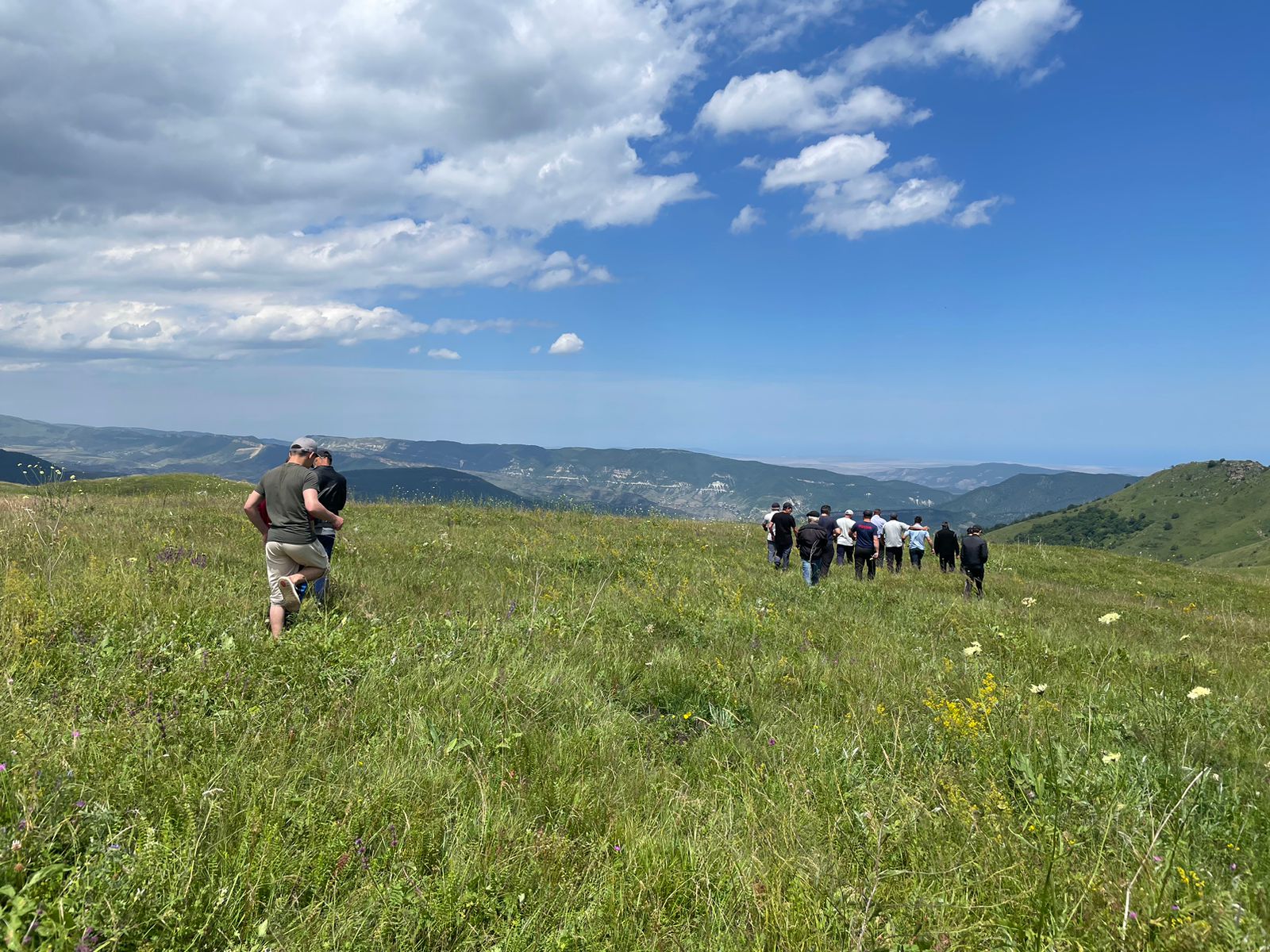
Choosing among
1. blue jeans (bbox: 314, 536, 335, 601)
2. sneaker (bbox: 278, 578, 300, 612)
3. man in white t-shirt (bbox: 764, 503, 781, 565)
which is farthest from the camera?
man in white t-shirt (bbox: 764, 503, 781, 565)

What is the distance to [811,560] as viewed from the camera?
15781mm

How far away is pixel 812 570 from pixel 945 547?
6.54m

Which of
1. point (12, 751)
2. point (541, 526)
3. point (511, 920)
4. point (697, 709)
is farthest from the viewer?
point (541, 526)

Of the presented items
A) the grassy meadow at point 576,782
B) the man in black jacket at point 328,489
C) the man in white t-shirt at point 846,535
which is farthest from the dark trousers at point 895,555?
the man in black jacket at point 328,489

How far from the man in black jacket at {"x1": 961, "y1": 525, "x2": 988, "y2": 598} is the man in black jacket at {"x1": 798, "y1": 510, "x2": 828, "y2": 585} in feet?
12.5

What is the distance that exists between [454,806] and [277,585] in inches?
174

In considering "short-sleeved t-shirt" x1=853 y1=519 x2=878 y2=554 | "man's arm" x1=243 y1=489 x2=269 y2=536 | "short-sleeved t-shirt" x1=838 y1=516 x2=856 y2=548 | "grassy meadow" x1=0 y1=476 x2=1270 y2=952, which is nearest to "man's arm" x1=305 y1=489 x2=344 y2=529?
"man's arm" x1=243 y1=489 x2=269 y2=536

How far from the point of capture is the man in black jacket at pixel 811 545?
15477mm

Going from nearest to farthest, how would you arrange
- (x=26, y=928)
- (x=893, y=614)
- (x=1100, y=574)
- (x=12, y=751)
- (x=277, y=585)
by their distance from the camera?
(x=26, y=928) < (x=12, y=751) < (x=277, y=585) < (x=893, y=614) < (x=1100, y=574)

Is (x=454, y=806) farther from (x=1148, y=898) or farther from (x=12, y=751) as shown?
(x=1148, y=898)

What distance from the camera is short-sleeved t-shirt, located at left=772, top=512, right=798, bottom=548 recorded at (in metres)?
17.1

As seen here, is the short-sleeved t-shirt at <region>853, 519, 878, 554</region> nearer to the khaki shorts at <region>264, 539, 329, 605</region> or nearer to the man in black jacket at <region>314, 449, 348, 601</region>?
the man in black jacket at <region>314, 449, 348, 601</region>

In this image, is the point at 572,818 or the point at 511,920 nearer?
the point at 511,920

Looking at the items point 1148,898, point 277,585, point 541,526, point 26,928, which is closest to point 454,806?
point 26,928
